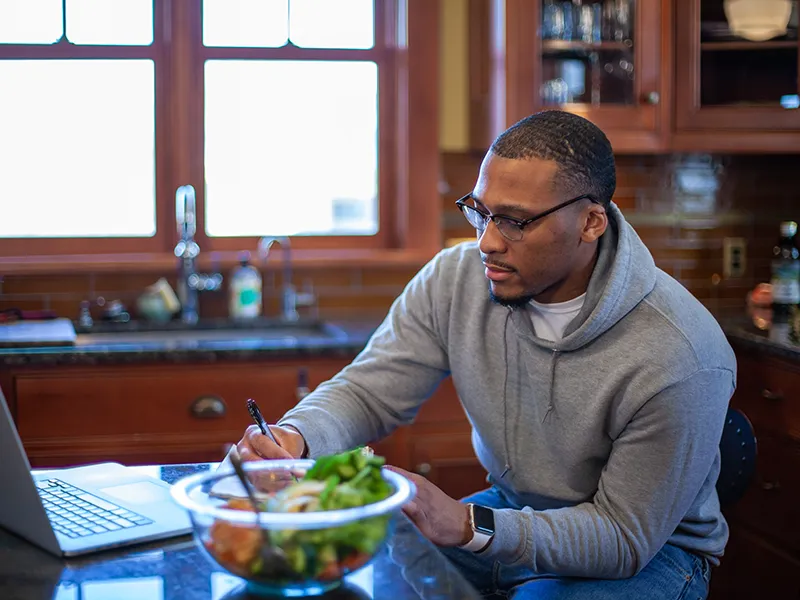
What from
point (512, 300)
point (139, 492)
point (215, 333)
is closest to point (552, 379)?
point (512, 300)

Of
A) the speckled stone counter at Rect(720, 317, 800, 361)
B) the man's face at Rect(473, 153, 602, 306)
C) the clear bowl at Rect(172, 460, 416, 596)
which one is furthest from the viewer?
the speckled stone counter at Rect(720, 317, 800, 361)

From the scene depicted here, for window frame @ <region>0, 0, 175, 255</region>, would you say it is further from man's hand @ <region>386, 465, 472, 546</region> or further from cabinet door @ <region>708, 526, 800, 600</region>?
man's hand @ <region>386, 465, 472, 546</region>

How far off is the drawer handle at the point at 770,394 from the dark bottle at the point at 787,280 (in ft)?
1.90

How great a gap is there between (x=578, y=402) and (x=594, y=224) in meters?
0.30

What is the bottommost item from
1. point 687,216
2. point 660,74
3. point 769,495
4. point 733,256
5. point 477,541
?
point 769,495

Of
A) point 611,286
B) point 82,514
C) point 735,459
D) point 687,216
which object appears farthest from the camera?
point 687,216

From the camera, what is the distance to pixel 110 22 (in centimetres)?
339

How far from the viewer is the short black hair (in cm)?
166

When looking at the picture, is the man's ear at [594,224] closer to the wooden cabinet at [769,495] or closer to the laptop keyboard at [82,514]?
the laptop keyboard at [82,514]

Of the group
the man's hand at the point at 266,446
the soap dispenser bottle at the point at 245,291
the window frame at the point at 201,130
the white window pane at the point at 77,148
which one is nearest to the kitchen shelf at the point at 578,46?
the window frame at the point at 201,130

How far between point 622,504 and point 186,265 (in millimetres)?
2028

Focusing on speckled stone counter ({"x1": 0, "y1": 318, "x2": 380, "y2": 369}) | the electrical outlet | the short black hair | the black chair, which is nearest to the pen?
→ the short black hair

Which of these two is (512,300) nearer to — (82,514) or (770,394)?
(82,514)

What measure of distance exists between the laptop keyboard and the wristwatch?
1.45 feet
